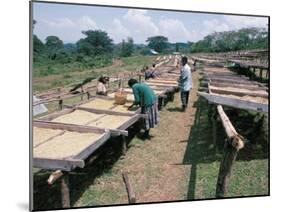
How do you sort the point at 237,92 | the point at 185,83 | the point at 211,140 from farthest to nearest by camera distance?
the point at 237,92 < the point at 185,83 < the point at 211,140

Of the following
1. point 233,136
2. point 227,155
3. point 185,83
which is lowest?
point 227,155

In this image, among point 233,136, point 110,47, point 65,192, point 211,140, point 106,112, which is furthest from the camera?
point 211,140

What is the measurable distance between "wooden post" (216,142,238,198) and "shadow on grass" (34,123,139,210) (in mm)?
862

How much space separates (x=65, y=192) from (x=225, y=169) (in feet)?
4.25

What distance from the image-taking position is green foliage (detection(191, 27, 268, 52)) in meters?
4.29

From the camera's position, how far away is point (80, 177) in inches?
150

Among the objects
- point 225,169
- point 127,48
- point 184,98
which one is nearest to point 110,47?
point 127,48

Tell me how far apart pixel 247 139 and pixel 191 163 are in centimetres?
63

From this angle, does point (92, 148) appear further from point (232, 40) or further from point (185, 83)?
point (232, 40)

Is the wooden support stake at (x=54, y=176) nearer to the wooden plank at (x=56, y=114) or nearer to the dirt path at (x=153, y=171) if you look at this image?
the dirt path at (x=153, y=171)

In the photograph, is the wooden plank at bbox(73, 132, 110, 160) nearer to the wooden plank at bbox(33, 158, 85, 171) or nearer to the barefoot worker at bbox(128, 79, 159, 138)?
the wooden plank at bbox(33, 158, 85, 171)

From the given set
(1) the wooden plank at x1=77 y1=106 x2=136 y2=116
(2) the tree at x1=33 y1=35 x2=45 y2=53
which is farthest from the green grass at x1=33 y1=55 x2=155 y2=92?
(1) the wooden plank at x1=77 y1=106 x2=136 y2=116

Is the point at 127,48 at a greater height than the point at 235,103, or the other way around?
the point at 127,48

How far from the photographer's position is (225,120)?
162 inches
